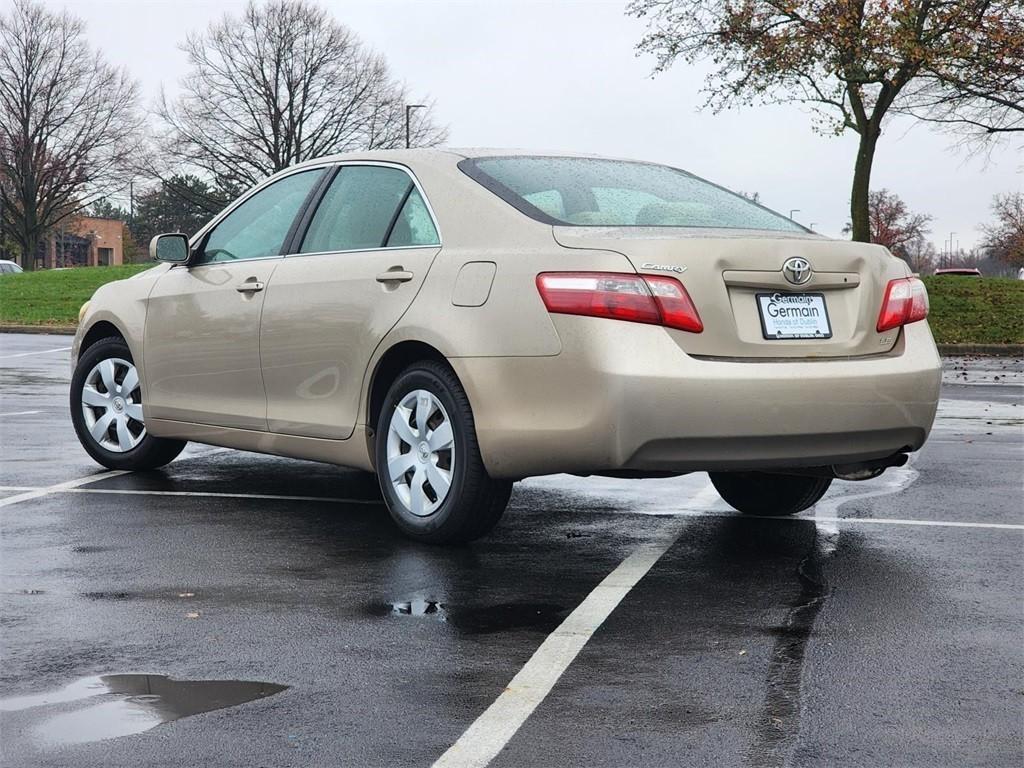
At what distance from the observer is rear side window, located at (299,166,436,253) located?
6797mm

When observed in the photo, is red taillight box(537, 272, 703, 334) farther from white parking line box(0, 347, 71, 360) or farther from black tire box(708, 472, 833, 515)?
white parking line box(0, 347, 71, 360)

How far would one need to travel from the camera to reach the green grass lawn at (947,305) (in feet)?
89.1

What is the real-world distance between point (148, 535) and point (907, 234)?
369ft

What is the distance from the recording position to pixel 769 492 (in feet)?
24.0

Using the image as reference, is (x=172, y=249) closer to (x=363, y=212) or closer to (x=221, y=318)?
(x=221, y=318)

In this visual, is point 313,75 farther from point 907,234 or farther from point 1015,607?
point 907,234

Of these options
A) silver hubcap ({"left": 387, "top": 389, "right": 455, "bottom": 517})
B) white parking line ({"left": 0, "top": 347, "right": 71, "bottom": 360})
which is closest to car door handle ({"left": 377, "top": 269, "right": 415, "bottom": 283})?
silver hubcap ({"left": 387, "top": 389, "right": 455, "bottom": 517})

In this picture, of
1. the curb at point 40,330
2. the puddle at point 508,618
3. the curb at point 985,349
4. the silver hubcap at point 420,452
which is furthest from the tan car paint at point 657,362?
the curb at point 40,330

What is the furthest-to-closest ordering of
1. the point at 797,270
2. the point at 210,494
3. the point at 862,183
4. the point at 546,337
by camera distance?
the point at 862,183 → the point at 210,494 → the point at 797,270 → the point at 546,337

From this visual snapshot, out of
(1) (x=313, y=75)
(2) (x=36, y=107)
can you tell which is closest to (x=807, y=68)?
(1) (x=313, y=75)

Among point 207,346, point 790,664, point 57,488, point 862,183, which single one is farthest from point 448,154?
point 862,183

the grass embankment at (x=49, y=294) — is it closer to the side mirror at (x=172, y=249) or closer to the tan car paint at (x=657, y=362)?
the side mirror at (x=172, y=249)

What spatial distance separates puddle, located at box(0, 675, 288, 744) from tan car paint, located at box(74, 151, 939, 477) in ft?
6.29

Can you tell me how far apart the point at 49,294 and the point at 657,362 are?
33.6 metres
